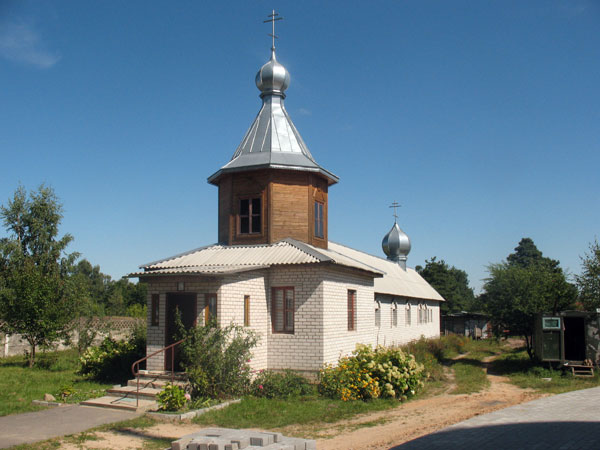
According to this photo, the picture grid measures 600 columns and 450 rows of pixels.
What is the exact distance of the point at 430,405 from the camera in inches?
505

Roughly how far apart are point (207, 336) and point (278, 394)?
2.31 meters

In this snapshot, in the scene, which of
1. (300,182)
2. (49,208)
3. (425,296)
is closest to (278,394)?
(300,182)

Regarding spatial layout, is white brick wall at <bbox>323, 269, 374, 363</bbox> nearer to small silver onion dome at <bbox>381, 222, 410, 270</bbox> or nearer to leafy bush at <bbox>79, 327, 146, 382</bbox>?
leafy bush at <bbox>79, 327, 146, 382</bbox>

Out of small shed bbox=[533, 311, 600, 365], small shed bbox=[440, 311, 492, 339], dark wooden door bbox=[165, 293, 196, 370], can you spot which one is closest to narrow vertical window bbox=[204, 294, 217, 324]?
dark wooden door bbox=[165, 293, 196, 370]

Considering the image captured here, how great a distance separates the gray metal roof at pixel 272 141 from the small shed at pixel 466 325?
28.4m

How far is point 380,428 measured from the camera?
10438 mm

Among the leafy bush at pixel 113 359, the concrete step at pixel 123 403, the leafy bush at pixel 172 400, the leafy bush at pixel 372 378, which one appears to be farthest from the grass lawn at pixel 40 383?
the leafy bush at pixel 372 378

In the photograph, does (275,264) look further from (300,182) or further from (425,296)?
(425,296)

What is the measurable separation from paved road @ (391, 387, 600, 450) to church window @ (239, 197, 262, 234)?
930 cm

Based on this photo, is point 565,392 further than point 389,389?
Yes

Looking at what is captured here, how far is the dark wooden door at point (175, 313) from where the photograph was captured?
14.0m

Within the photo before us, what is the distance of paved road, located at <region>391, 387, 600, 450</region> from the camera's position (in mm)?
8438

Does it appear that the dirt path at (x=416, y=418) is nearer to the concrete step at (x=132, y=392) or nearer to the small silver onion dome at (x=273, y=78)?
the concrete step at (x=132, y=392)

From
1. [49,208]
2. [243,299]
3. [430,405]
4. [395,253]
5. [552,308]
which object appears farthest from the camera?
[395,253]
